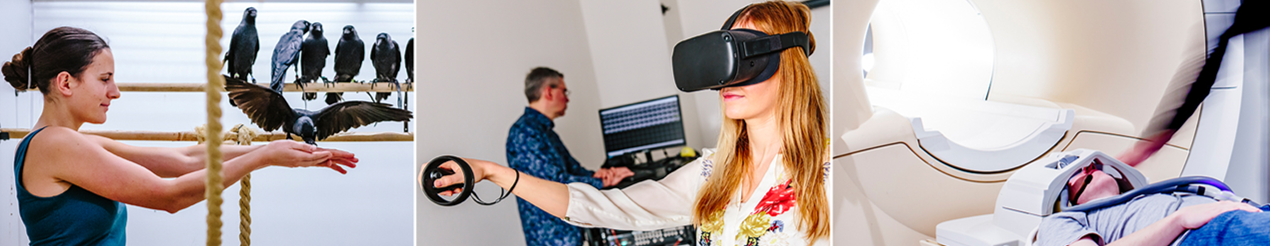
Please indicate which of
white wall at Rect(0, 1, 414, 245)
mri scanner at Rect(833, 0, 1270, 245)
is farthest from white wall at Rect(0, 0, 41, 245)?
mri scanner at Rect(833, 0, 1270, 245)

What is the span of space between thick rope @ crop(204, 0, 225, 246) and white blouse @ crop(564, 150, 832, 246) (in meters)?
0.68

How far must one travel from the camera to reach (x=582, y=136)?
1.35m

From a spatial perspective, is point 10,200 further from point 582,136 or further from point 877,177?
point 877,177

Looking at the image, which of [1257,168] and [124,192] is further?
[124,192]

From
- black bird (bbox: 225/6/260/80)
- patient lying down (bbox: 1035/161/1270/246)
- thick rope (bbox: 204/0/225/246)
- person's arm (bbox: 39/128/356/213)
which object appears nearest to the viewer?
thick rope (bbox: 204/0/225/246)

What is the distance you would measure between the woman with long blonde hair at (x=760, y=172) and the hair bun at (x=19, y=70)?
0.90 m

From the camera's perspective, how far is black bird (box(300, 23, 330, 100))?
4.38 ft

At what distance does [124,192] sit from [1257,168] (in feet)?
7.22

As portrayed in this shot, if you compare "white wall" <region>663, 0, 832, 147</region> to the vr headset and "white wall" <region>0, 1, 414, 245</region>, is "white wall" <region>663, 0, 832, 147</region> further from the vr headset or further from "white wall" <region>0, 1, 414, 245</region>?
"white wall" <region>0, 1, 414, 245</region>

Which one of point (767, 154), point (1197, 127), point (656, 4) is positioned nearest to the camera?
point (1197, 127)

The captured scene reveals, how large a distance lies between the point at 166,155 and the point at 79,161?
139 mm

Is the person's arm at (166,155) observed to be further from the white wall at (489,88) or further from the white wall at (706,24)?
the white wall at (706,24)

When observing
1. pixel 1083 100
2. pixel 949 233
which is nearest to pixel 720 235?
pixel 949 233

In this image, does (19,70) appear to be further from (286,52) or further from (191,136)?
(286,52)
